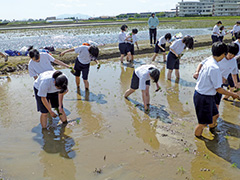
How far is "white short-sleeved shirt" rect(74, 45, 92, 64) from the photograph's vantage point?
6832mm

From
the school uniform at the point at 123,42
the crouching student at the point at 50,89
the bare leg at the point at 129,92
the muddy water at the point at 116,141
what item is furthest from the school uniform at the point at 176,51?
the crouching student at the point at 50,89

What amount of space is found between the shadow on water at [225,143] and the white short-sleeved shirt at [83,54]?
4.09 m

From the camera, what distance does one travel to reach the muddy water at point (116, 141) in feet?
11.7

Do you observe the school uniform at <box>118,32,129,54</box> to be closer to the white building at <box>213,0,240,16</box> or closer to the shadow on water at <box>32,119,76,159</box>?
the shadow on water at <box>32,119,76,159</box>

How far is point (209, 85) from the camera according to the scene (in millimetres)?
3918

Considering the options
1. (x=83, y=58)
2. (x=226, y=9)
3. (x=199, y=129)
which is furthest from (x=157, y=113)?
(x=226, y=9)

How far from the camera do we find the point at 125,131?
4.81 m

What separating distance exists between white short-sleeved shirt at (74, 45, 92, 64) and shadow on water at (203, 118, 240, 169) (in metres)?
4.09

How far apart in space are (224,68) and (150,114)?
197 centimetres

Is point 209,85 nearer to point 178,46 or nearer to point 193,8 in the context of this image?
point 178,46

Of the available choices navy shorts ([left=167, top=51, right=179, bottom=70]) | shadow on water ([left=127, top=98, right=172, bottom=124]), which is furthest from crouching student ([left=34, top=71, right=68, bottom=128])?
navy shorts ([left=167, top=51, right=179, bottom=70])

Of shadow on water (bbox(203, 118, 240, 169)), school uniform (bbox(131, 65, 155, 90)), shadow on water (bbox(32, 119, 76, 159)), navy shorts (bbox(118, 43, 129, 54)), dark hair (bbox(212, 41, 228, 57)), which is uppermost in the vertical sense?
dark hair (bbox(212, 41, 228, 57))

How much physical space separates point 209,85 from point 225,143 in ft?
3.97

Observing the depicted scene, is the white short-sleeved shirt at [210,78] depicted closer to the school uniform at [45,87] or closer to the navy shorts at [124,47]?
the school uniform at [45,87]
